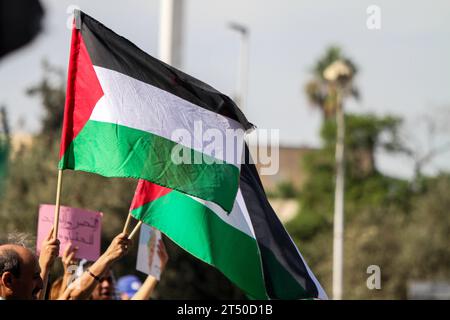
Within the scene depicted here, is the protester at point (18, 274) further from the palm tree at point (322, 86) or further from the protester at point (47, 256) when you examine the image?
the palm tree at point (322, 86)

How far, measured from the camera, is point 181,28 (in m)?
15.5

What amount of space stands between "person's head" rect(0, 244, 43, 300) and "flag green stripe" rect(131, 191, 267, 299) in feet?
6.73

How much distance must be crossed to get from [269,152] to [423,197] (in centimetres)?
3457

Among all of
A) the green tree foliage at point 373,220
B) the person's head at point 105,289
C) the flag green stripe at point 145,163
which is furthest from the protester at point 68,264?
the green tree foliage at point 373,220

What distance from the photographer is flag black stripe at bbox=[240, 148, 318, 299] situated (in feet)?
21.7

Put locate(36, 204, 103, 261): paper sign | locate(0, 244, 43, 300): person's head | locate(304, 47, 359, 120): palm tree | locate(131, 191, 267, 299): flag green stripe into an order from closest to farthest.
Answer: locate(0, 244, 43, 300): person's head < locate(131, 191, 267, 299): flag green stripe < locate(36, 204, 103, 261): paper sign < locate(304, 47, 359, 120): palm tree

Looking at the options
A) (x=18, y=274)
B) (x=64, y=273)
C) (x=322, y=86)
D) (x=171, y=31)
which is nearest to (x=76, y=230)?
(x=64, y=273)

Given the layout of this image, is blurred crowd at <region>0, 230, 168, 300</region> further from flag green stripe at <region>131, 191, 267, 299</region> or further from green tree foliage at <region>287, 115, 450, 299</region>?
green tree foliage at <region>287, 115, 450, 299</region>

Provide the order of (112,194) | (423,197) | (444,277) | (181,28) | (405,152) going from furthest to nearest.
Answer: (405,152) < (423,197) < (444,277) < (112,194) < (181,28)

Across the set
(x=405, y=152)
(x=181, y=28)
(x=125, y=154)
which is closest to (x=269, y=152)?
(x=125, y=154)

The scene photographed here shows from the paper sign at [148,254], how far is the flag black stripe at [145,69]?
156 cm

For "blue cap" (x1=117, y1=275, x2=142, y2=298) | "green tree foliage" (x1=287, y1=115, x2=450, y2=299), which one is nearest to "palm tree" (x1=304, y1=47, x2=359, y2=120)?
"green tree foliage" (x1=287, y1=115, x2=450, y2=299)

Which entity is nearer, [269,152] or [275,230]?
[275,230]
